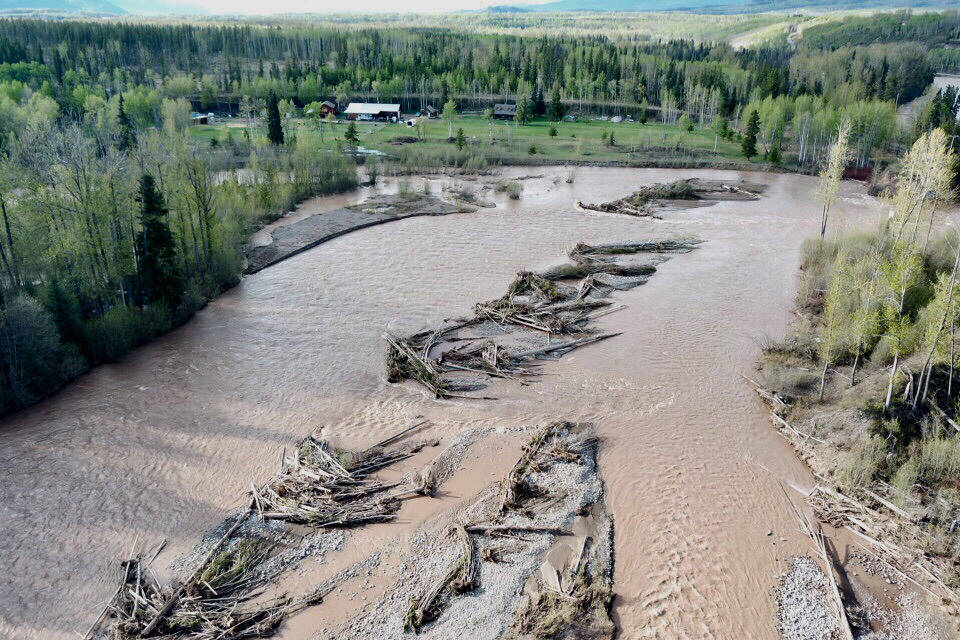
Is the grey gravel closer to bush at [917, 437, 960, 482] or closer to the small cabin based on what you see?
bush at [917, 437, 960, 482]

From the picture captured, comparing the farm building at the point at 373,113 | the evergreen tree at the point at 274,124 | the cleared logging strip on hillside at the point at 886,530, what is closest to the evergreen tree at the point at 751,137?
the farm building at the point at 373,113

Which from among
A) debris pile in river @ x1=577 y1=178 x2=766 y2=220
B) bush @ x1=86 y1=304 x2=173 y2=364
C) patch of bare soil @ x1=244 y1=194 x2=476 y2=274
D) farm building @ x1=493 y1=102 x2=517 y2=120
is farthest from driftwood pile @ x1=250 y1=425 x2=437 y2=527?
farm building @ x1=493 y1=102 x2=517 y2=120

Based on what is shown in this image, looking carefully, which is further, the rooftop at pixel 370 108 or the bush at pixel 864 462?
the rooftop at pixel 370 108

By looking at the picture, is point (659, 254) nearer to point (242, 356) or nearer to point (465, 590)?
point (242, 356)

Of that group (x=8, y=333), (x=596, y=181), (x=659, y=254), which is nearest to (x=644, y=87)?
(x=596, y=181)

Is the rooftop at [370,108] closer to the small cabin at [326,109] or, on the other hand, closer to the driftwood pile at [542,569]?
the small cabin at [326,109]

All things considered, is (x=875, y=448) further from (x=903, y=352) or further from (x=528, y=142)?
(x=528, y=142)

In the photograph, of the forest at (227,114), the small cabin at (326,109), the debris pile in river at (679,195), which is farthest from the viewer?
the small cabin at (326,109)

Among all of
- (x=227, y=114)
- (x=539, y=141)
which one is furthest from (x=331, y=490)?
(x=227, y=114)
